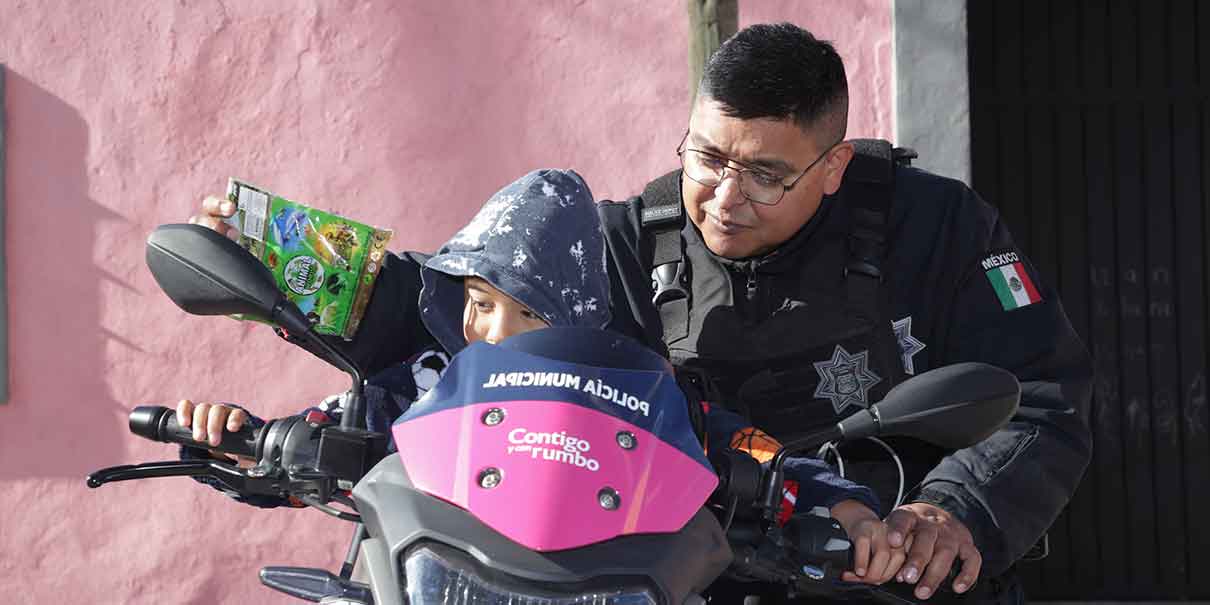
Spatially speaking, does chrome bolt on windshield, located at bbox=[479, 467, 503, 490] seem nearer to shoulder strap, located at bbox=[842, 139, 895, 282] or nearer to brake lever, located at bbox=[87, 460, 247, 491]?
brake lever, located at bbox=[87, 460, 247, 491]

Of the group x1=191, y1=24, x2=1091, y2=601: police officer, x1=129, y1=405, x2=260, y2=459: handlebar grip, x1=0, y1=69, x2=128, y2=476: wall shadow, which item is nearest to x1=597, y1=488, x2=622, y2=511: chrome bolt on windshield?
x1=129, y1=405, x2=260, y2=459: handlebar grip

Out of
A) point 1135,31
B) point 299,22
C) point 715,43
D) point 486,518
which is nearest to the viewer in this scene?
point 486,518

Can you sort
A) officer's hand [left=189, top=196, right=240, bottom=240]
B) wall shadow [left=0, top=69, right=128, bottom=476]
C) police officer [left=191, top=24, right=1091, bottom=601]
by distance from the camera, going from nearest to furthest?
officer's hand [left=189, top=196, right=240, bottom=240] < police officer [left=191, top=24, right=1091, bottom=601] < wall shadow [left=0, top=69, right=128, bottom=476]

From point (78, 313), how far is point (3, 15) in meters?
1.20

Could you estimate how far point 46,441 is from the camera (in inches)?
231

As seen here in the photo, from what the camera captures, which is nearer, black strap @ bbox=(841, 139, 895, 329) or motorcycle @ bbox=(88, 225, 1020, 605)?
motorcycle @ bbox=(88, 225, 1020, 605)

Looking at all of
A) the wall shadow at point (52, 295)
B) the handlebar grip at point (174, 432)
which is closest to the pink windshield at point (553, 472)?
the handlebar grip at point (174, 432)

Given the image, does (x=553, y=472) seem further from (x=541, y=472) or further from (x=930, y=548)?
(x=930, y=548)

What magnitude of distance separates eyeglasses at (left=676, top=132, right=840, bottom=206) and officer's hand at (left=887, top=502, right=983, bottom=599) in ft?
2.91

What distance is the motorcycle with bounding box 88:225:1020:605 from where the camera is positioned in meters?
1.46

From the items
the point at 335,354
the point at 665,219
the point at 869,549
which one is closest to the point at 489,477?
the point at 335,354

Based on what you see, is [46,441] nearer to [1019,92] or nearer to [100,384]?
[100,384]

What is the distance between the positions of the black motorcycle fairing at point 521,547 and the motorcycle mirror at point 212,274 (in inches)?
11.0

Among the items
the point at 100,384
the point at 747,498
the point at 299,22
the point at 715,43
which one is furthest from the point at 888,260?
the point at 100,384
